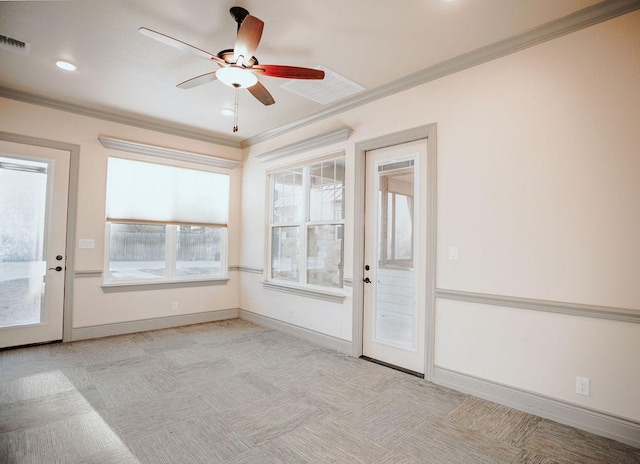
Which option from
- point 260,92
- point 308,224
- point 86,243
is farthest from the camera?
point 308,224

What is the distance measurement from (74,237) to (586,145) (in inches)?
205

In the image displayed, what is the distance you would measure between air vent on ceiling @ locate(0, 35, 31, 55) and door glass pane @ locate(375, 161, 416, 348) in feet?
11.1

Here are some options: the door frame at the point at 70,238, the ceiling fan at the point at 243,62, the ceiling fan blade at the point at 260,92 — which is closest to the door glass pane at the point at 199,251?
the door frame at the point at 70,238

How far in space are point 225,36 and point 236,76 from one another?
1.78 ft

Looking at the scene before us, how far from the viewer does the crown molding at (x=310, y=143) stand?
400 centimetres

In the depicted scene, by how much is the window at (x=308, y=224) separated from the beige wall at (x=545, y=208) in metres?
1.33

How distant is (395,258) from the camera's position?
11.8ft

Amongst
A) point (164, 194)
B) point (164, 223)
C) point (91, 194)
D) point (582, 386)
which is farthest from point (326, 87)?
point (582, 386)

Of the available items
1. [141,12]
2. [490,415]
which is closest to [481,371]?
[490,415]

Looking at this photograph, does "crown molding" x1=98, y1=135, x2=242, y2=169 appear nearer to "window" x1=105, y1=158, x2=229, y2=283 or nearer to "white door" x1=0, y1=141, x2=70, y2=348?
"window" x1=105, y1=158, x2=229, y2=283

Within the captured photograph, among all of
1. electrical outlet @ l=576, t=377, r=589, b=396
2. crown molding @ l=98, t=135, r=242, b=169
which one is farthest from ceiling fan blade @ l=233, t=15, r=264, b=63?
electrical outlet @ l=576, t=377, r=589, b=396

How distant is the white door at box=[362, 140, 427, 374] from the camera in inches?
132

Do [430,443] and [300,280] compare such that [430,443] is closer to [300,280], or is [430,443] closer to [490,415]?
[490,415]

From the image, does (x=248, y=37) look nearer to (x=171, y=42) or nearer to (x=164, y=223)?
(x=171, y=42)
